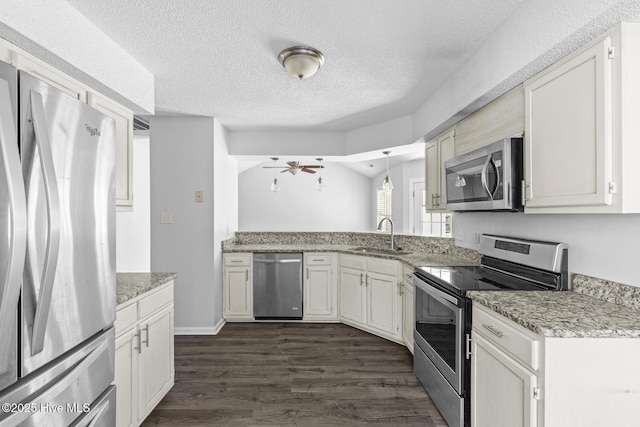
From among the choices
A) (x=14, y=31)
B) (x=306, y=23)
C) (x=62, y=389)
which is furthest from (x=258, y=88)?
(x=62, y=389)

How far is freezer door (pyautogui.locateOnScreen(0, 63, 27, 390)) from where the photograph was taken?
911 millimetres

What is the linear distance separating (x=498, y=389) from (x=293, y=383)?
1.51 meters

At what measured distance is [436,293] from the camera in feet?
6.98

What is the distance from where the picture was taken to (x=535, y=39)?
1.57 metres

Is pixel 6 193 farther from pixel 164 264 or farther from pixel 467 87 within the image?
pixel 164 264

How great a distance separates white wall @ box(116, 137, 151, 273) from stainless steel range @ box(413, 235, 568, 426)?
4.00 metres

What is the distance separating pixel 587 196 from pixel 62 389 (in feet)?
7.14

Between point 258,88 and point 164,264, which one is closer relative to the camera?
point 258,88

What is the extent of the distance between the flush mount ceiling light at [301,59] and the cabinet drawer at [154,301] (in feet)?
5.58

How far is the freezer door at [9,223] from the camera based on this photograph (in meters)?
0.91

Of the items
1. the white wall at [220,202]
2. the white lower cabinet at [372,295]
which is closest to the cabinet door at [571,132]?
the white lower cabinet at [372,295]

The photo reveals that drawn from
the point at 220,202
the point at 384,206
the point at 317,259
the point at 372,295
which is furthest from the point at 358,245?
the point at 384,206

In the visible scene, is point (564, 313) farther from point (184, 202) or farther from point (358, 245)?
point (184, 202)

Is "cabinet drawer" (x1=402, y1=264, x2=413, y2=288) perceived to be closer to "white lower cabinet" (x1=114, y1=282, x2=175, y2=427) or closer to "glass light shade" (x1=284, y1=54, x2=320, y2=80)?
"glass light shade" (x1=284, y1=54, x2=320, y2=80)
